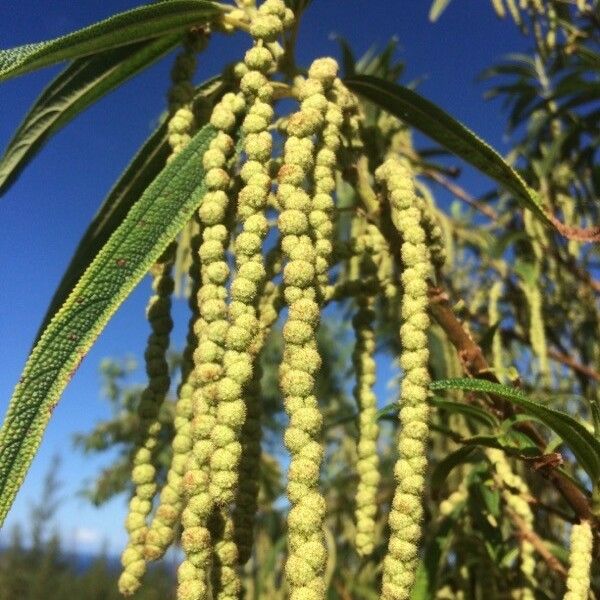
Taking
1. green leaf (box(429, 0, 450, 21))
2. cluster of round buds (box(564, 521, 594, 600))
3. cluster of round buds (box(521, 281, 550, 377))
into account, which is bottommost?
cluster of round buds (box(564, 521, 594, 600))

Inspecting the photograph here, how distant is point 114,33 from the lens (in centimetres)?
88

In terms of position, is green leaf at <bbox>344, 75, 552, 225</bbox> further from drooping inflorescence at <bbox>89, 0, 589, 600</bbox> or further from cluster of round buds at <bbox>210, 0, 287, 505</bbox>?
cluster of round buds at <bbox>210, 0, 287, 505</bbox>

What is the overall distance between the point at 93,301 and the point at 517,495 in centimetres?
76

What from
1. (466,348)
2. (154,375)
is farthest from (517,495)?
(154,375)

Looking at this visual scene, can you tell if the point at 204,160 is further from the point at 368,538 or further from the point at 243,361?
the point at 368,538

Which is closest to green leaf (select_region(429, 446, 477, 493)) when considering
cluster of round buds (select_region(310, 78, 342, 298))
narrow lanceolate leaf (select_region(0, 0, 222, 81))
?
cluster of round buds (select_region(310, 78, 342, 298))

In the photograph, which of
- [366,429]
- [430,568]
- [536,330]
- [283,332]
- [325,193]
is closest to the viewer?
[283,332]

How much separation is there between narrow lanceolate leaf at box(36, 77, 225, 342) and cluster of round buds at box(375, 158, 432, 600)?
362 mm

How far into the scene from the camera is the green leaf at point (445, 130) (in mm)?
911

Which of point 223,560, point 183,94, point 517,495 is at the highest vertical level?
point 183,94

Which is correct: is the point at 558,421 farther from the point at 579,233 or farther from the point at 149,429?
the point at 149,429

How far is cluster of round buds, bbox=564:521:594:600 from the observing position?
73cm

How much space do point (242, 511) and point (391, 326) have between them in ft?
5.01

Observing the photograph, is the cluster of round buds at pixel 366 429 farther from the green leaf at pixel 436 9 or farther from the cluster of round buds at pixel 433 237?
the green leaf at pixel 436 9
